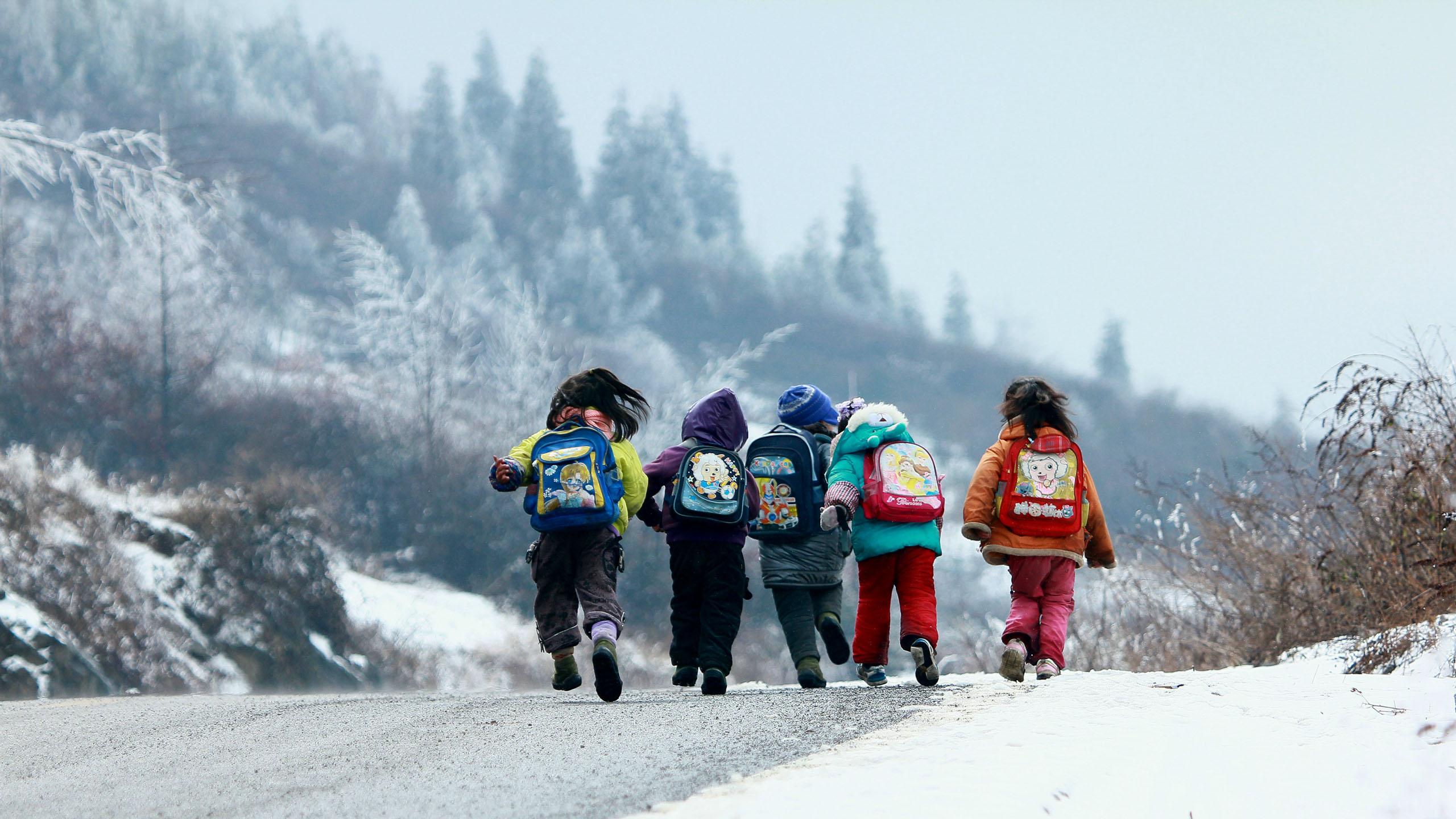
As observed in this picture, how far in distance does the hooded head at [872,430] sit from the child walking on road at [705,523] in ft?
1.96

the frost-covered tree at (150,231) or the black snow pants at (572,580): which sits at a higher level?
the frost-covered tree at (150,231)

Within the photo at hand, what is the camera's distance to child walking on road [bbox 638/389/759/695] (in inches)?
306

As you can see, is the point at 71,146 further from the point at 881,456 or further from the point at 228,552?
the point at 881,456

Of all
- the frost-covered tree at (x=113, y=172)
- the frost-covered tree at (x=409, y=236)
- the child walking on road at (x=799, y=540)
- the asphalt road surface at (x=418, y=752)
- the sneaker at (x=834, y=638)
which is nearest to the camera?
the asphalt road surface at (x=418, y=752)

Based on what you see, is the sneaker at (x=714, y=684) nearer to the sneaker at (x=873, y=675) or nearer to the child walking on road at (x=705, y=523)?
the child walking on road at (x=705, y=523)

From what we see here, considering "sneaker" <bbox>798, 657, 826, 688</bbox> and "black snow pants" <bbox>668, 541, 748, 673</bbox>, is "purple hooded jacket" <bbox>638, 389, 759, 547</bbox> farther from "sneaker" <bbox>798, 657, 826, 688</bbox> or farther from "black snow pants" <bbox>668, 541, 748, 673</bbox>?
"sneaker" <bbox>798, 657, 826, 688</bbox>

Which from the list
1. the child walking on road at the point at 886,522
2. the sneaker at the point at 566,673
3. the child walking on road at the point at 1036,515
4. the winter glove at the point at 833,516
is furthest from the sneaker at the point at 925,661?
the sneaker at the point at 566,673

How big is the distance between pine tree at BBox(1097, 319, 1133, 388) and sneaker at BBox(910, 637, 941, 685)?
89.8 metres

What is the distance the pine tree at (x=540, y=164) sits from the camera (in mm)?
89375

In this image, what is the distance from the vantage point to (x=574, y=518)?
23.9ft

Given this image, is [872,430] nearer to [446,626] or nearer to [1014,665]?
[1014,665]

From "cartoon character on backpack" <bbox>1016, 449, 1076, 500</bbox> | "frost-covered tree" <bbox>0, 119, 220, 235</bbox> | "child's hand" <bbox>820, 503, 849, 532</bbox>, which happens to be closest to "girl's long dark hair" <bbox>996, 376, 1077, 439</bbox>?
"cartoon character on backpack" <bbox>1016, 449, 1076, 500</bbox>

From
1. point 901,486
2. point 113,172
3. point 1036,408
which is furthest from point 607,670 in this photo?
point 113,172

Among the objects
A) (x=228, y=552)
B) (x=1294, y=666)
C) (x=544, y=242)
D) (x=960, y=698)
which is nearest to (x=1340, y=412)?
(x=1294, y=666)
